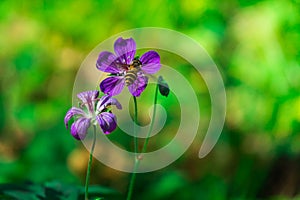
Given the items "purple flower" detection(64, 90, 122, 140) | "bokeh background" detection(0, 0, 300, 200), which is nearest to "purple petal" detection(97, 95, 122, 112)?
"purple flower" detection(64, 90, 122, 140)

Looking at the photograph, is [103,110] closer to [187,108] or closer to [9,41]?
[187,108]

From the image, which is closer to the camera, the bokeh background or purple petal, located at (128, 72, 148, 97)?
purple petal, located at (128, 72, 148, 97)

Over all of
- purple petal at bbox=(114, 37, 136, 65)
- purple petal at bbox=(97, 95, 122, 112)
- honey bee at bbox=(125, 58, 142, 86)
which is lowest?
purple petal at bbox=(97, 95, 122, 112)

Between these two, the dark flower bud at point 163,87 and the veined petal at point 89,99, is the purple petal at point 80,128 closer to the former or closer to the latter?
the veined petal at point 89,99

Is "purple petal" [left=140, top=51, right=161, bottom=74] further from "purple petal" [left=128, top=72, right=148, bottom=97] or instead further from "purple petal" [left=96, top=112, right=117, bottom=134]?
"purple petal" [left=96, top=112, right=117, bottom=134]

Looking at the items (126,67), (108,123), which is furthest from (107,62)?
(108,123)

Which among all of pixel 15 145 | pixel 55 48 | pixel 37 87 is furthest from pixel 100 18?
pixel 15 145
